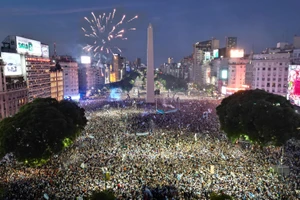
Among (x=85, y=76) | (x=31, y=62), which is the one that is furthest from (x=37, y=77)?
(x=85, y=76)

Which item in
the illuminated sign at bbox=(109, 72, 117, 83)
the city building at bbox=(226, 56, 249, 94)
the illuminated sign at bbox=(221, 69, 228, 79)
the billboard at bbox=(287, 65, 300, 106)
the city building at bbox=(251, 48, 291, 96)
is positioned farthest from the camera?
the illuminated sign at bbox=(109, 72, 117, 83)

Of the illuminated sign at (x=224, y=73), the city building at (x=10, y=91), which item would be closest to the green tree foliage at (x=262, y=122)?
the city building at (x=10, y=91)

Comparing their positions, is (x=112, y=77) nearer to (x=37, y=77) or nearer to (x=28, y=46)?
(x=37, y=77)

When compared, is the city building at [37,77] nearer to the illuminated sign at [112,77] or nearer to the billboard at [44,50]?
the billboard at [44,50]

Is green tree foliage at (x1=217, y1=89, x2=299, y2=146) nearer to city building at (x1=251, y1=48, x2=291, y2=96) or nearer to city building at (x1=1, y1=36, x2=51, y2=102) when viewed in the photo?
city building at (x1=1, y1=36, x2=51, y2=102)

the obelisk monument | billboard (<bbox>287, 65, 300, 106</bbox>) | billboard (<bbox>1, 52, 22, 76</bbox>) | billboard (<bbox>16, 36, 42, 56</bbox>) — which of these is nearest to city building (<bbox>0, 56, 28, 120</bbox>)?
billboard (<bbox>1, 52, 22, 76</bbox>)
